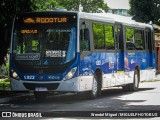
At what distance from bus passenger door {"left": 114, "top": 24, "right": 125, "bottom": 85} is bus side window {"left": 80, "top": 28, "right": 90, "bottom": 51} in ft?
11.3

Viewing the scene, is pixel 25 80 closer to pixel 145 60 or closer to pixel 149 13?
pixel 145 60

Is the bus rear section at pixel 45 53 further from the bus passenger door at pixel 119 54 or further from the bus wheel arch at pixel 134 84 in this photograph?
the bus wheel arch at pixel 134 84

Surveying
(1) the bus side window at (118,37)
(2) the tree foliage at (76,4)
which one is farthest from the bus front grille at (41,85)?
(1) the bus side window at (118,37)

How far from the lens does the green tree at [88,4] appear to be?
38031mm

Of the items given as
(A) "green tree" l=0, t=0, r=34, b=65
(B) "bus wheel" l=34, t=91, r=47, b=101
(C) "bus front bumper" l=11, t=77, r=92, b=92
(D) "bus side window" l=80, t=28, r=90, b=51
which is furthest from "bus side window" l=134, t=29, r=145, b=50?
(C) "bus front bumper" l=11, t=77, r=92, b=92

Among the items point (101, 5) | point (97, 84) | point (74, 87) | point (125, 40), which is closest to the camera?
point (74, 87)

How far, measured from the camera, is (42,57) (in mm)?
18766

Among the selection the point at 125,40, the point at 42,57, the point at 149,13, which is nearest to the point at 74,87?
the point at 42,57

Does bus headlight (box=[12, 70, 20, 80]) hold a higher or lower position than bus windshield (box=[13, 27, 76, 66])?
lower

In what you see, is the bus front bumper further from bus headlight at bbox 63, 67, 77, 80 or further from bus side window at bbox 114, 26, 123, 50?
bus side window at bbox 114, 26, 123, 50

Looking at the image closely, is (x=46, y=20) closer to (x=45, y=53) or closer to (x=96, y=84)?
(x=45, y=53)

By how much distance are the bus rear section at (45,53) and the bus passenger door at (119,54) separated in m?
4.49

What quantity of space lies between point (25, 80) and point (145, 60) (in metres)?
9.56

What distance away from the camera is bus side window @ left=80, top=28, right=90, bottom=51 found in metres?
19.1
